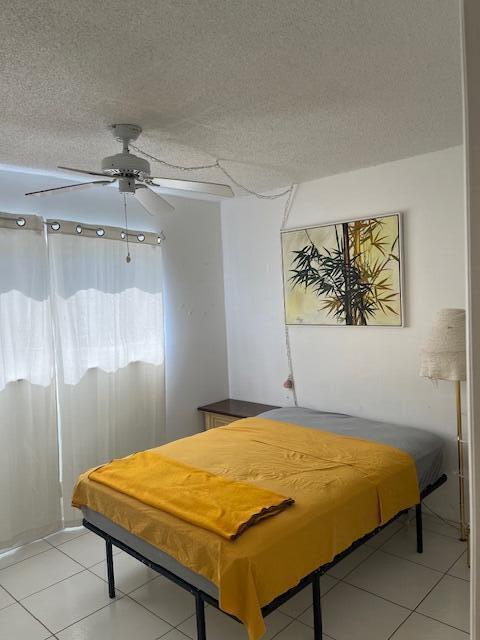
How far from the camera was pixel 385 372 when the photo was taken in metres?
3.28

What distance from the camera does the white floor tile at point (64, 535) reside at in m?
3.14

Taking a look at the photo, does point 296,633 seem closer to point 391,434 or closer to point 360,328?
point 391,434

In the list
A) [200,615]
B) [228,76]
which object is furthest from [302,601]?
[228,76]

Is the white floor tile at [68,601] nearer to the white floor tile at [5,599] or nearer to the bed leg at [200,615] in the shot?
the white floor tile at [5,599]

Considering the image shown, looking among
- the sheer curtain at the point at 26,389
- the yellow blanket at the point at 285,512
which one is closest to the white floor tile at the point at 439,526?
the yellow blanket at the point at 285,512

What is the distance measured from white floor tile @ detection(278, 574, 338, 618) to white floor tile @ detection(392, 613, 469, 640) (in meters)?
0.43

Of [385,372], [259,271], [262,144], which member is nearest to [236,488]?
[385,372]

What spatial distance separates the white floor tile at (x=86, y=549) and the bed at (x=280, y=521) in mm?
456

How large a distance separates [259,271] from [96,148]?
182 cm

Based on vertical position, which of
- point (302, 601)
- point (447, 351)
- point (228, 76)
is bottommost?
point (302, 601)

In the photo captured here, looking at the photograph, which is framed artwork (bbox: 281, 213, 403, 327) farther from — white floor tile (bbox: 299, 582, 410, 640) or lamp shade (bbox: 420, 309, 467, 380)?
white floor tile (bbox: 299, 582, 410, 640)

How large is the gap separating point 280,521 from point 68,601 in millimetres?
1390

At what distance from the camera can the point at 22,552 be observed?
302 centimetres

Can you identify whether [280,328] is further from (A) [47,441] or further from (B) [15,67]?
(B) [15,67]
